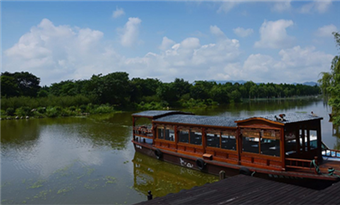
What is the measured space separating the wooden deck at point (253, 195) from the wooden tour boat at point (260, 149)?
3331 mm

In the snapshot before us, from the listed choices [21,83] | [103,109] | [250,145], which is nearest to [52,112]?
[103,109]

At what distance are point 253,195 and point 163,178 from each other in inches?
295

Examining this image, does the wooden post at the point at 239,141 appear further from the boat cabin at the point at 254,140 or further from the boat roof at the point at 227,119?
the boat roof at the point at 227,119

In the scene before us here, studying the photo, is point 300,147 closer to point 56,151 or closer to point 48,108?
point 56,151

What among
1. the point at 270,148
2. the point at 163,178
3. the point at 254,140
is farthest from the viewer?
the point at 254,140

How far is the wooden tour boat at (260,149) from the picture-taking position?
10109 millimetres

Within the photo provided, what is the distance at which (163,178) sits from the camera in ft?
43.7

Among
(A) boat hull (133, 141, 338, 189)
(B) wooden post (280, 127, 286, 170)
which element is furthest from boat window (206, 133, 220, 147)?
(B) wooden post (280, 127, 286, 170)

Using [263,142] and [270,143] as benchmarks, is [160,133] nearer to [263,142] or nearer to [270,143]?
[263,142]

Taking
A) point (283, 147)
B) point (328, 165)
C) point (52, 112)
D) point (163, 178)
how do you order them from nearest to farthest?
point (283, 147), point (328, 165), point (163, 178), point (52, 112)

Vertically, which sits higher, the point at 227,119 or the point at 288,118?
the point at 288,118

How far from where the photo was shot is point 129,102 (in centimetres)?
6091

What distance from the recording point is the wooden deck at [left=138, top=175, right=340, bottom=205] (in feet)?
19.2

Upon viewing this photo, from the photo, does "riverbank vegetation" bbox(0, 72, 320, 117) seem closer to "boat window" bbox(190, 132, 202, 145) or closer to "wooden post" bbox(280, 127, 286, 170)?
"boat window" bbox(190, 132, 202, 145)
